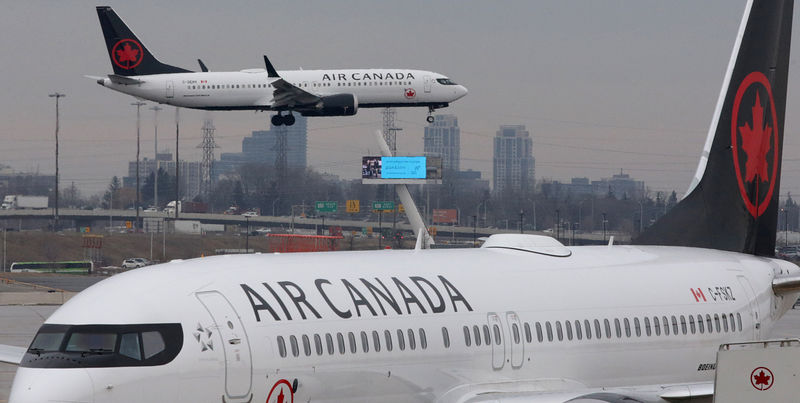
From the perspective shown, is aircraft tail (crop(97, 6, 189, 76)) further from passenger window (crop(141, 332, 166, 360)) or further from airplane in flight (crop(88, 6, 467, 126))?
passenger window (crop(141, 332, 166, 360))

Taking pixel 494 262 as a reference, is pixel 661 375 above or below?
below

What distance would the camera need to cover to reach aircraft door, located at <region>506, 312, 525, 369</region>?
2055 centimetres

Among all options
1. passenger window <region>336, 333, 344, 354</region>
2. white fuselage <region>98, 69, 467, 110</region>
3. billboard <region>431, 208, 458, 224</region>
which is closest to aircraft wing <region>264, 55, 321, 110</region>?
white fuselage <region>98, 69, 467, 110</region>

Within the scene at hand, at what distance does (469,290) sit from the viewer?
67.0ft

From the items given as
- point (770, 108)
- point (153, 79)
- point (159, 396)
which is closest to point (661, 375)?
point (770, 108)

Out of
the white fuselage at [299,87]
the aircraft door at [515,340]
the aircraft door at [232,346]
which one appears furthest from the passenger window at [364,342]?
the white fuselage at [299,87]

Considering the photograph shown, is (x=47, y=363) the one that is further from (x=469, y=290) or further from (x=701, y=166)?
(x=701, y=166)

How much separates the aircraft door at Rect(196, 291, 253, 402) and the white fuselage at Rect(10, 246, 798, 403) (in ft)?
0.06

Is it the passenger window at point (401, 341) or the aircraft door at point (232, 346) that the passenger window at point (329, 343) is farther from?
the aircraft door at point (232, 346)

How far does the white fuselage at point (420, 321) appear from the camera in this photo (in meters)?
15.8

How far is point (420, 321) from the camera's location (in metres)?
19.0

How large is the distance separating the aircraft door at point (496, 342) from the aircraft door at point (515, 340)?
216 mm

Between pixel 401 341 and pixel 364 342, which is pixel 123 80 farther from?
pixel 364 342

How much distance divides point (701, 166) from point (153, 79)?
258ft
